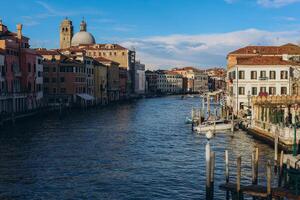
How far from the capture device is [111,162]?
89.2 feet

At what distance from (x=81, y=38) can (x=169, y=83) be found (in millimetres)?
64589

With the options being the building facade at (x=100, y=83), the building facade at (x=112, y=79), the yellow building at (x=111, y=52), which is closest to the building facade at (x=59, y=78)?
the building facade at (x=100, y=83)

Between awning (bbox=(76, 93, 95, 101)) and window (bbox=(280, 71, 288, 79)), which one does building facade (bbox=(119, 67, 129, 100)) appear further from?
window (bbox=(280, 71, 288, 79))

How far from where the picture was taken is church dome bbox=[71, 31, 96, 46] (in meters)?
131

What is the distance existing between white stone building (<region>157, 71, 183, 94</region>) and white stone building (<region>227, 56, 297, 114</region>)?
450 ft

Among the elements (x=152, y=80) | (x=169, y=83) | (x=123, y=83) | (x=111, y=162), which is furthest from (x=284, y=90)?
(x=169, y=83)

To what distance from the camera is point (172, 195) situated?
784 inches

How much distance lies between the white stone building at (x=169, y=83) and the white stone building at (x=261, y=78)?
137 metres

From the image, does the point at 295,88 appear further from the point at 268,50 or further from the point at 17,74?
the point at 17,74

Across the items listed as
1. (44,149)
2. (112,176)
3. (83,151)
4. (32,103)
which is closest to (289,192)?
(112,176)

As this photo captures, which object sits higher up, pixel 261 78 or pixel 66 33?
pixel 66 33

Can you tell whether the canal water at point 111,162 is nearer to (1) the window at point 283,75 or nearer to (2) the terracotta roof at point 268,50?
(1) the window at point 283,75

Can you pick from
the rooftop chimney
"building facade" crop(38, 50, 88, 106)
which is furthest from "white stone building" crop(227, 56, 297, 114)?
"building facade" crop(38, 50, 88, 106)

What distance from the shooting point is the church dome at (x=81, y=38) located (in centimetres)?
13088
